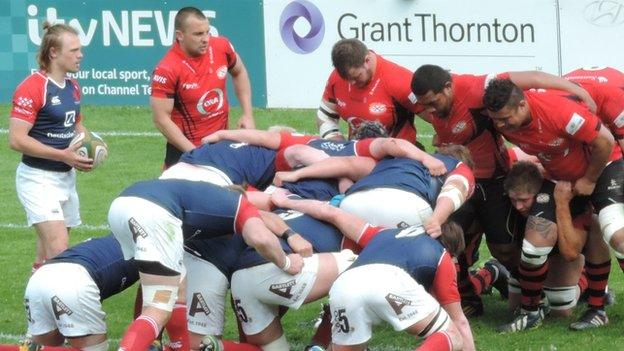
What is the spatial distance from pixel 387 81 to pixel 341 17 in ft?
20.8

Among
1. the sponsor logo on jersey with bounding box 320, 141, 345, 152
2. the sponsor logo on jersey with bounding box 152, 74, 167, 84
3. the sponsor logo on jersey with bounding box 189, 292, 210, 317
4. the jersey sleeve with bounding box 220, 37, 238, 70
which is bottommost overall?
the sponsor logo on jersey with bounding box 189, 292, 210, 317

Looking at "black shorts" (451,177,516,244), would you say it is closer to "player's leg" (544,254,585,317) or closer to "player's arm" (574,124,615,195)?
"player's leg" (544,254,585,317)

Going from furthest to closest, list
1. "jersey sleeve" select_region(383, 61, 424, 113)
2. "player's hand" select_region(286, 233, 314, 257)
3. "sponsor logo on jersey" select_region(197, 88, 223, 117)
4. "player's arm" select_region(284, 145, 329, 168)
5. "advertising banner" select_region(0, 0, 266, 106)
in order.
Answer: "advertising banner" select_region(0, 0, 266, 106) → "sponsor logo on jersey" select_region(197, 88, 223, 117) → "jersey sleeve" select_region(383, 61, 424, 113) → "player's arm" select_region(284, 145, 329, 168) → "player's hand" select_region(286, 233, 314, 257)

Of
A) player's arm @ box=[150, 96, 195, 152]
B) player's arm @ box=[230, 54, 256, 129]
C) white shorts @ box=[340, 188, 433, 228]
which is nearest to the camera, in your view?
white shorts @ box=[340, 188, 433, 228]

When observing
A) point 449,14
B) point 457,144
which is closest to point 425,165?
point 457,144

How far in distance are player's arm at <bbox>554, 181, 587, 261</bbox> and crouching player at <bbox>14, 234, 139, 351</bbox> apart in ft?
8.48

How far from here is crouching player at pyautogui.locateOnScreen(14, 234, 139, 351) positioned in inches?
297

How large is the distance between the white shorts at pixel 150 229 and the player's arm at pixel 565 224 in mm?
2462

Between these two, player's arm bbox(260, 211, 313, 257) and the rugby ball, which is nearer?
player's arm bbox(260, 211, 313, 257)

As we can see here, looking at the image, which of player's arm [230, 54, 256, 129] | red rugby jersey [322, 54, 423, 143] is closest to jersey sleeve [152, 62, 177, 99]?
player's arm [230, 54, 256, 129]

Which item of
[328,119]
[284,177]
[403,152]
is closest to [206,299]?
[284,177]

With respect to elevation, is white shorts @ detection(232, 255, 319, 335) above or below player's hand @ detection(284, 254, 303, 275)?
below

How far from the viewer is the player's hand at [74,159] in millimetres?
9359

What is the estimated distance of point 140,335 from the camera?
283 inches
